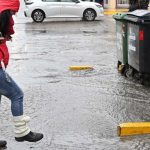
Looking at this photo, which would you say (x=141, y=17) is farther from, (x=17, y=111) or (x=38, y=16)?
(x=38, y=16)

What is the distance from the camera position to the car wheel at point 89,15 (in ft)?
92.4

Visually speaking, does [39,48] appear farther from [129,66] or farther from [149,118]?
[149,118]

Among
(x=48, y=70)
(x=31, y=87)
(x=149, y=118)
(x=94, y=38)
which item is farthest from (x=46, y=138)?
(x=94, y=38)

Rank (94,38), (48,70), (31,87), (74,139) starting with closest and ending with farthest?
1. (74,139)
2. (31,87)
3. (48,70)
4. (94,38)

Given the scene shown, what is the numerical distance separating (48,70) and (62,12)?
16.5 metres

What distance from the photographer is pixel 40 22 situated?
28000 millimetres

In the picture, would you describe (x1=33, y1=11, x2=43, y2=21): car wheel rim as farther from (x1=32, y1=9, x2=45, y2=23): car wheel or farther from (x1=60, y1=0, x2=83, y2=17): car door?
(x1=60, y1=0, x2=83, y2=17): car door

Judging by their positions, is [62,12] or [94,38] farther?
[62,12]

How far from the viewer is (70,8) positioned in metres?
28.0

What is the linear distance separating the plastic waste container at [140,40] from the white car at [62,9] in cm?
1788

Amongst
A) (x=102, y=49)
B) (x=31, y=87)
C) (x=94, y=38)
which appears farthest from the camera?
(x=94, y=38)

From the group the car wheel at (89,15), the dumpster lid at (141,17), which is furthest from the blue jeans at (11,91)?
the car wheel at (89,15)

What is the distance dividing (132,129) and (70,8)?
21624 millimetres

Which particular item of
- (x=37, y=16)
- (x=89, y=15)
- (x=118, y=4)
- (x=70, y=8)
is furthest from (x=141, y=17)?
(x=118, y=4)
